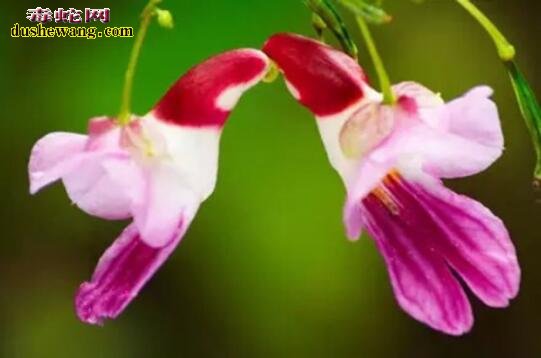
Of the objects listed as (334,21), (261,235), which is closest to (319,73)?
(334,21)

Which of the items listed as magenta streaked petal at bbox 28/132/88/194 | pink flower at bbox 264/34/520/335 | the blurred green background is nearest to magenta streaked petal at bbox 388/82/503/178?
pink flower at bbox 264/34/520/335

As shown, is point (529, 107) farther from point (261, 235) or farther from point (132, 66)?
point (261, 235)

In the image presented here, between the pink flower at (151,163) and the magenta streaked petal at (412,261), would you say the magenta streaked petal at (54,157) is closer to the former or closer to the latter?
the pink flower at (151,163)

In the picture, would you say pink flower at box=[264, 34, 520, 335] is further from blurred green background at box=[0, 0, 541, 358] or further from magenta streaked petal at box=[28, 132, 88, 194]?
blurred green background at box=[0, 0, 541, 358]

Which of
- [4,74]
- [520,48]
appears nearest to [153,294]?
[4,74]

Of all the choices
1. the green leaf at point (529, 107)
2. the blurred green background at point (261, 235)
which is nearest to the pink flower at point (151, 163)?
the green leaf at point (529, 107)

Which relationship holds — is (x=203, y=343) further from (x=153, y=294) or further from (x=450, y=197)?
(x=450, y=197)
